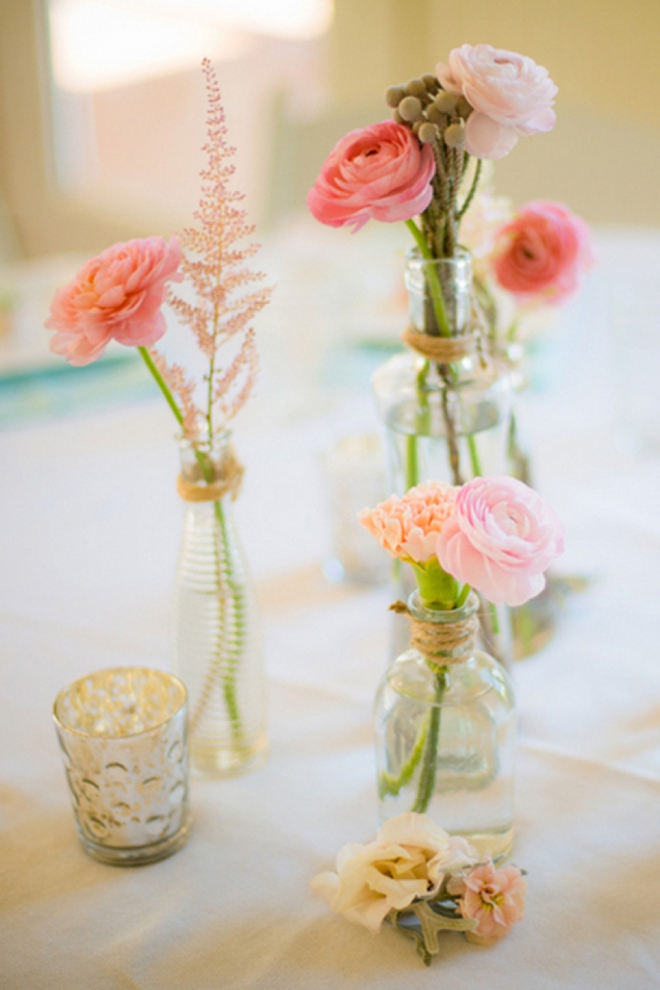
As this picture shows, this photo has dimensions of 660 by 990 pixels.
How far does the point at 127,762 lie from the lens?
1.99 ft

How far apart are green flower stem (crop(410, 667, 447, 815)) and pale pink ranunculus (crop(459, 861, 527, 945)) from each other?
0.20 feet

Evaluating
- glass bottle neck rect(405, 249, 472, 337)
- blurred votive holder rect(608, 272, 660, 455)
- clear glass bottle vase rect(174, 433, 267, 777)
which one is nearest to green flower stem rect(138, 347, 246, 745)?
clear glass bottle vase rect(174, 433, 267, 777)

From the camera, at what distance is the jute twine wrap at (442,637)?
0.56 m

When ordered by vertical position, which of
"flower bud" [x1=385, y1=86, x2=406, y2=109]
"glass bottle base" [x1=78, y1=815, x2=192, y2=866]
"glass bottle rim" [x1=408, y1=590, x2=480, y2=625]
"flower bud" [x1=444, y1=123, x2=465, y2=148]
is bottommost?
"glass bottle base" [x1=78, y1=815, x2=192, y2=866]

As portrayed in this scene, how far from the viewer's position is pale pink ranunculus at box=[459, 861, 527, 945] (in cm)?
55

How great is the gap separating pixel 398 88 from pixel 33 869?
1.93 feet

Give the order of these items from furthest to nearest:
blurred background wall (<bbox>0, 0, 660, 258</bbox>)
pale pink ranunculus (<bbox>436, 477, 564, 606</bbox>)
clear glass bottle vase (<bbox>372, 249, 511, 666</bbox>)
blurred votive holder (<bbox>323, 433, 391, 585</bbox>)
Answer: blurred background wall (<bbox>0, 0, 660, 258</bbox>)
blurred votive holder (<bbox>323, 433, 391, 585</bbox>)
clear glass bottle vase (<bbox>372, 249, 511, 666</bbox>)
pale pink ranunculus (<bbox>436, 477, 564, 606</bbox>)

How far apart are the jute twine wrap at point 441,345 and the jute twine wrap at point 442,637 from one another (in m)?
0.21

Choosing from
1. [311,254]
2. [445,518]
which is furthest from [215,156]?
[311,254]

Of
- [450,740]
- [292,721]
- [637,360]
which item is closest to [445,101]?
[450,740]

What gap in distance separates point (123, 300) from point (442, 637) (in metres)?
0.29

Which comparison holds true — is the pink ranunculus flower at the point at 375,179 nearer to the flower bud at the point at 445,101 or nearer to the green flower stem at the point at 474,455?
the flower bud at the point at 445,101

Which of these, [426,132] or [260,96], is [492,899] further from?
[260,96]

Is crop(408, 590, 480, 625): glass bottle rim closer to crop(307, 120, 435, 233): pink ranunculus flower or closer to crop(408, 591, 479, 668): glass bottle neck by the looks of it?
crop(408, 591, 479, 668): glass bottle neck
